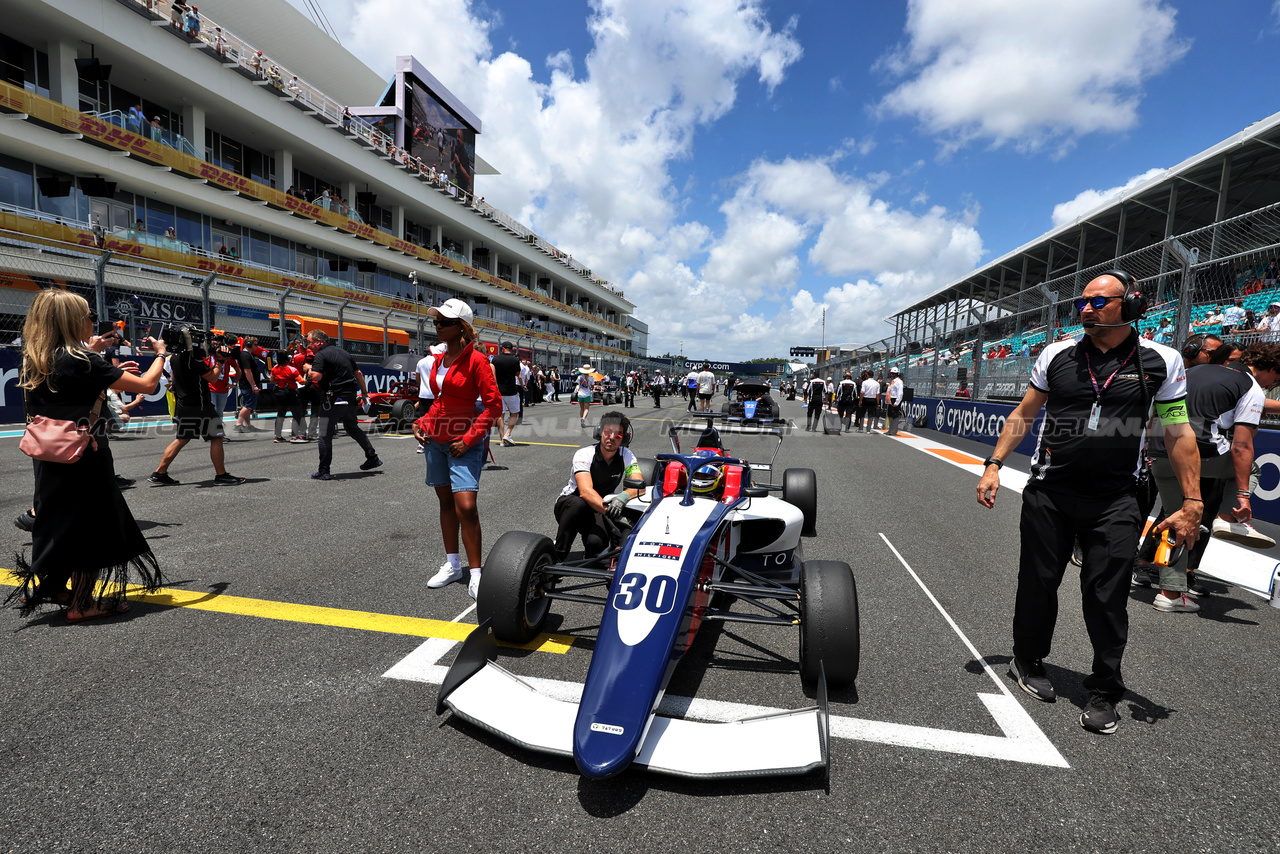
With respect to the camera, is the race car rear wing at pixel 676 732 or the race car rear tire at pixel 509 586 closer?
the race car rear wing at pixel 676 732

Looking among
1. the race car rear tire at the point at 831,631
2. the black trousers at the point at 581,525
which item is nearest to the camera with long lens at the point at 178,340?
the black trousers at the point at 581,525

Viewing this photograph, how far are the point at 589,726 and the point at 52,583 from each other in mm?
2915

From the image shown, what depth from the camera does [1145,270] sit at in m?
8.40

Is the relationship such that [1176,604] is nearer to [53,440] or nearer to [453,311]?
[453,311]

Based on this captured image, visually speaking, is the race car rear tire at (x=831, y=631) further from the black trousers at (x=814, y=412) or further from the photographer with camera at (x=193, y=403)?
the black trousers at (x=814, y=412)

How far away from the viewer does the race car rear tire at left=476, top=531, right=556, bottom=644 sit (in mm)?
2789

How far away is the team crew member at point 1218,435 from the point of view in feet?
11.8

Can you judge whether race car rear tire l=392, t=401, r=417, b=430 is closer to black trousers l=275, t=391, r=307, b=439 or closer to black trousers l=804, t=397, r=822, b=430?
black trousers l=275, t=391, r=307, b=439

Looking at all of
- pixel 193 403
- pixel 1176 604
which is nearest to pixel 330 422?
pixel 193 403

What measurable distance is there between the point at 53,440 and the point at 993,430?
525 inches

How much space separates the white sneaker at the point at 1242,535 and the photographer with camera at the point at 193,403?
342 inches

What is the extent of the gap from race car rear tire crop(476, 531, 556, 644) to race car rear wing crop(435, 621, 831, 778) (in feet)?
1.55

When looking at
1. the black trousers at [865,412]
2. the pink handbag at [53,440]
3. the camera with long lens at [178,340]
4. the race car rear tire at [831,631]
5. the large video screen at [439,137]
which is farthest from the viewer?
A: the large video screen at [439,137]

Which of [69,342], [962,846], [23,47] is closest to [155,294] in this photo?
[23,47]
